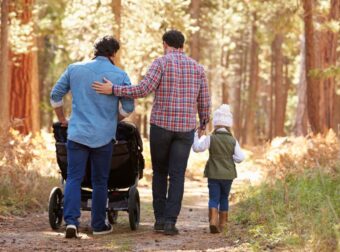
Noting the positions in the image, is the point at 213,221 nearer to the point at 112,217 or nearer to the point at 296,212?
the point at 296,212

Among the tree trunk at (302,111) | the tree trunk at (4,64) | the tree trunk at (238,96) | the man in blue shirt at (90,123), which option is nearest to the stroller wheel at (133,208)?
the man in blue shirt at (90,123)

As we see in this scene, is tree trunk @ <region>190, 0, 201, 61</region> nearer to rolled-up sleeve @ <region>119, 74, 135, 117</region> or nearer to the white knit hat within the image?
the white knit hat

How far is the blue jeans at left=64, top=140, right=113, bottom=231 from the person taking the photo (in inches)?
312

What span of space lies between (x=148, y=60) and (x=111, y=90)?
1582cm

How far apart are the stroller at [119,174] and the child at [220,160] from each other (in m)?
0.76

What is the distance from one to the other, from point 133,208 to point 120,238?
561 mm

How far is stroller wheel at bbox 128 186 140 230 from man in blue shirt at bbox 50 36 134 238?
14.5 inches

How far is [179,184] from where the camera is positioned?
836 centimetres

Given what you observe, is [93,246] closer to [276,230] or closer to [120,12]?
[276,230]

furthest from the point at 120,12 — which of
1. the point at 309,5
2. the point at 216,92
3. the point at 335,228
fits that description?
the point at 216,92

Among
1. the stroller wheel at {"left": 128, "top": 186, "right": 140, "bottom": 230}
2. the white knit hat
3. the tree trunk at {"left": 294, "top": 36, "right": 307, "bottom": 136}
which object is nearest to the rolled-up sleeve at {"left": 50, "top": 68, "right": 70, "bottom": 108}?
the stroller wheel at {"left": 128, "top": 186, "right": 140, "bottom": 230}

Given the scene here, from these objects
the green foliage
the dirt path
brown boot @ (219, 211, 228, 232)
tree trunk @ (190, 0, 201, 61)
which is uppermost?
tree trunk @ (190, 0, 201, 61)

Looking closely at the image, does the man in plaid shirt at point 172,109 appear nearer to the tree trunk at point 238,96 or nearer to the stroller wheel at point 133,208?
the stroller wheel at point 133,208

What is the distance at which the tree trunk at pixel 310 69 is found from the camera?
17.5 m
